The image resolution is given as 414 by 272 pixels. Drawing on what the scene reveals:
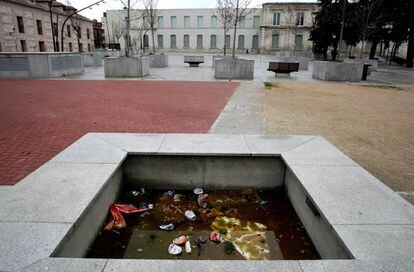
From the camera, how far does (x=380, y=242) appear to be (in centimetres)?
265

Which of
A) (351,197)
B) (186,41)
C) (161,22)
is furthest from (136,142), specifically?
(161,22)

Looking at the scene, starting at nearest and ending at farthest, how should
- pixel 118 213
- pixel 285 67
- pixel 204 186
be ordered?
pixel 118 213 < pixel 204 186 < pixel 285 67

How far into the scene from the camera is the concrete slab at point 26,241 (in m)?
2.32

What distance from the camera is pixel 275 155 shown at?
15.3ft

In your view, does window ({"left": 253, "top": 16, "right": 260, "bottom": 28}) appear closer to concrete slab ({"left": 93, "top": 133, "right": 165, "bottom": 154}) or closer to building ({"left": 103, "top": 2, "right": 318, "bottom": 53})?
building ({"left": 103, "top": 2, "right": 318, "bottom": 53})

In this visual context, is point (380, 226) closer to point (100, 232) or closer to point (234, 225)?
point (234, 225)

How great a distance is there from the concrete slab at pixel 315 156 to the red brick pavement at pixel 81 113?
2.36m

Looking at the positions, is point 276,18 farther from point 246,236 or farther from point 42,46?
point 246,236

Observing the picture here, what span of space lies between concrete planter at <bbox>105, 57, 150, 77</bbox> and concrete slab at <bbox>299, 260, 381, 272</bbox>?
51.5ft

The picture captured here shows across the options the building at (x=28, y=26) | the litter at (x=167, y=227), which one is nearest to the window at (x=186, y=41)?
the building at (x=28, y=26)

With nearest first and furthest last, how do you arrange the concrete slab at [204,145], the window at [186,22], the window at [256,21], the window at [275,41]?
the concrete slab at [204,145], the window at [275,41], the window at [256,21], the window at [186,22]

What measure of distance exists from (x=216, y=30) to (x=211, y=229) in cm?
6278

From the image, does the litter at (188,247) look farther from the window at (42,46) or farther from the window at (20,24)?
the window at (42,46)

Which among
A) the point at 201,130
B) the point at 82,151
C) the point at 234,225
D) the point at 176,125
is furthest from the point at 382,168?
the point at 82,151
